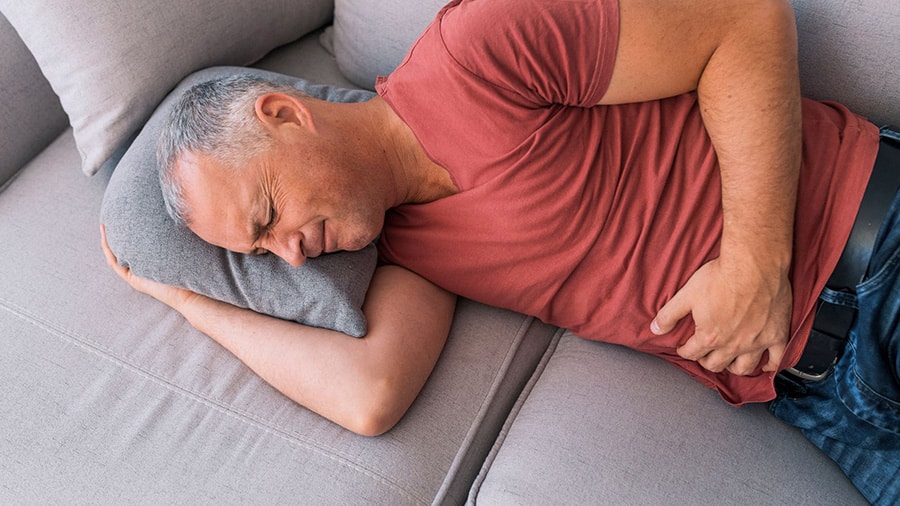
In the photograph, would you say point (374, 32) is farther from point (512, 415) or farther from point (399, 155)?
point (512, 415)

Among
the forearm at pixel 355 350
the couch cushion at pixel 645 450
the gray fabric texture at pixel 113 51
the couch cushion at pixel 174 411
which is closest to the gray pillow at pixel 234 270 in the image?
the forearm at pixel 355 350

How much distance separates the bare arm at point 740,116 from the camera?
47.1 inches

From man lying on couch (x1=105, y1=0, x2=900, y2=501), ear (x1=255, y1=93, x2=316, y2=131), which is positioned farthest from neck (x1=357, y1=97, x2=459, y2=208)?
ear (x1=255, y1=93, x2=316, y2=131)

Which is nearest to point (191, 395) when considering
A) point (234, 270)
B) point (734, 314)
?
point (234, 270)

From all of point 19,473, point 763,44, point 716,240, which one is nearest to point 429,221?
point 716,240

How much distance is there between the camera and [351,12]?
1758mm

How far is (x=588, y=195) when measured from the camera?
1296 millimetres

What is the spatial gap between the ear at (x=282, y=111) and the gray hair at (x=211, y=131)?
0.02 metres

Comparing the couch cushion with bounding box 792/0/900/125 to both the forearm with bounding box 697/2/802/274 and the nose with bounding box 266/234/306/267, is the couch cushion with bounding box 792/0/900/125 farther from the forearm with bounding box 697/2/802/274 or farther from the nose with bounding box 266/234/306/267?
the nose with bounding box 266/234/306/267

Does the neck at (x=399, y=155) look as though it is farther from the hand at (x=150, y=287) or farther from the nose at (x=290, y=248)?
the hand at (x=150, y=287)

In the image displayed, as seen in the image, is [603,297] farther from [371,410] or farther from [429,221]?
[371,410]

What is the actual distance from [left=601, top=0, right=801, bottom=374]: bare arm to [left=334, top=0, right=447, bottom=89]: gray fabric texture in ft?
1.84

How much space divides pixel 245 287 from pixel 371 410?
34cm

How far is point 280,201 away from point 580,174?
0.53 m
